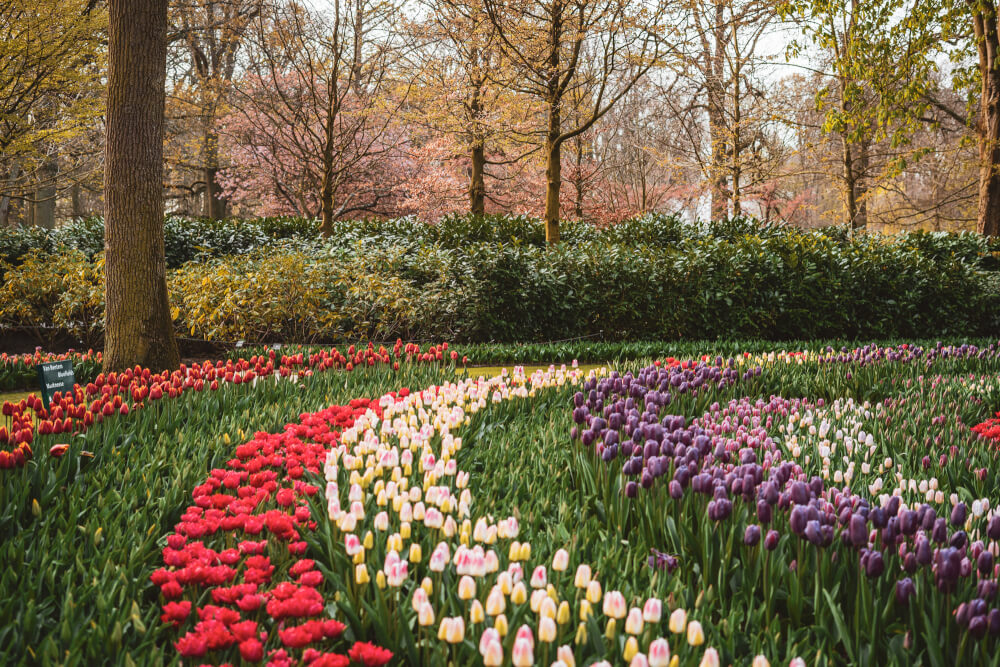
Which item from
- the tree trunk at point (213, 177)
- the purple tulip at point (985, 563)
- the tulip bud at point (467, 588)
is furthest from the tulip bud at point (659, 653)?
the tree trunk at point (213, 177)

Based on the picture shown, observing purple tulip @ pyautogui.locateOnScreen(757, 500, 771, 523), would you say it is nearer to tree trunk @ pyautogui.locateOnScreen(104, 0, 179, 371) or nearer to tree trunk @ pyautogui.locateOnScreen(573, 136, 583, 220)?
tree trunk @ pyautogui.locateOnScreen(104, 0, 179, 371)

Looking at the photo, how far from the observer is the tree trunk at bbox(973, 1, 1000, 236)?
13078 millimetres

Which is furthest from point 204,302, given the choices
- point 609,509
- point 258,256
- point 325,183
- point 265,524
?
point 609,509

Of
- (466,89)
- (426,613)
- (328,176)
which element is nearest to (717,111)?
(466,89)

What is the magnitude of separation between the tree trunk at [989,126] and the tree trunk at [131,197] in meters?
14.6

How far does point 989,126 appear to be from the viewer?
1323cm

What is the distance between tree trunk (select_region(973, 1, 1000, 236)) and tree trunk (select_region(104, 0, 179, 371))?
575 inches

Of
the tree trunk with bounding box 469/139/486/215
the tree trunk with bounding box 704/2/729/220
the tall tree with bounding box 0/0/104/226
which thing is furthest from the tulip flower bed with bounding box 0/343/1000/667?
the tree trunk with bounding box 704/2/729/220

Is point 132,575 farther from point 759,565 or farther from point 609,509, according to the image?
point 759,565

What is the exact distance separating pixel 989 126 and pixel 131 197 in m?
15.5

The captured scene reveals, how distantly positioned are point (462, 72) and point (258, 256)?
7.66 m

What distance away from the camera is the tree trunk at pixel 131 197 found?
4934 millimetres

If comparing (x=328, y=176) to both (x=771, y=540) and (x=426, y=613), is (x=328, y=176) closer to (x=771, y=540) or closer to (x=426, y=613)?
(x=771, y=540)

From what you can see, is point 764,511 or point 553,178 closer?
point 764,511
